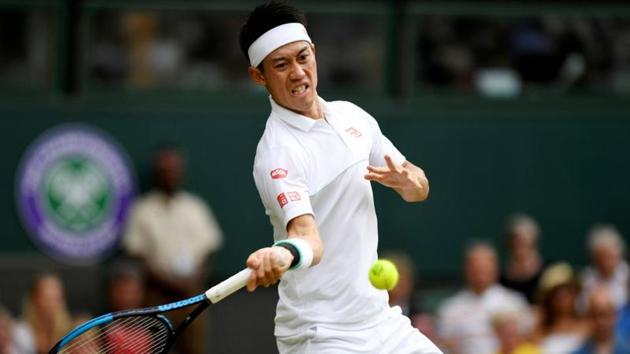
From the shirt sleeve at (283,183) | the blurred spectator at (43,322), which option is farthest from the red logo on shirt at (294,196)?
the blurred spectator at (43,322)

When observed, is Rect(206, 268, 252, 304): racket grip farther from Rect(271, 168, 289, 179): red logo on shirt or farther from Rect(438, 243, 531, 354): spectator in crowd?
Rect(438, 243, 531, 354): spectator in crowd

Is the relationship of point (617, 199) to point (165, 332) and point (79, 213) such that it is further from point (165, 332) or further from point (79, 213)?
point (165, 332)

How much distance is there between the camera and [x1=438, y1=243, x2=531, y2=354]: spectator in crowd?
11.2 meters

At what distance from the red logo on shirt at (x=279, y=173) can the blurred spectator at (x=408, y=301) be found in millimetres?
4442

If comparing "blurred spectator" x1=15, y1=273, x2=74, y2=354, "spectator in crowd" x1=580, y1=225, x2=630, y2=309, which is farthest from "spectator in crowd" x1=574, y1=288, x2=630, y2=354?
"blurred spectator" x1=15, y1=273, x2=74, y2=354

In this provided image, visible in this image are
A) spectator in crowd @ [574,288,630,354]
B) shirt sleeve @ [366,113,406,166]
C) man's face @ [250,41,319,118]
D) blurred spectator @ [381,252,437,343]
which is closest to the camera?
man's face @ [250,41,319,118]

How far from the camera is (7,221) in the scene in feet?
40.9

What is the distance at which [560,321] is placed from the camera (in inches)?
441

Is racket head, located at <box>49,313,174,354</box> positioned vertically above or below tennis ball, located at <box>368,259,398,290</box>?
below

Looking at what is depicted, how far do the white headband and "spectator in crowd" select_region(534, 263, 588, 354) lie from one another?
488 cm

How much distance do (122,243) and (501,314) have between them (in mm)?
3168

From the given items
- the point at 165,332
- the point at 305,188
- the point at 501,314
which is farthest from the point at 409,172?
the point at 501,314

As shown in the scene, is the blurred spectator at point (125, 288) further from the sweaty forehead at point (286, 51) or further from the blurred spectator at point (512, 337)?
the sweaty forehead at point (286, 51)

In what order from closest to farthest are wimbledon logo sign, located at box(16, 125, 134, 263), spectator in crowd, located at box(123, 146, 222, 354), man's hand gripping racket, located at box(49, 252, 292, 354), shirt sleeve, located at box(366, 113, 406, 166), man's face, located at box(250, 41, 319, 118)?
man's hand gripping racket, located at box(49, 252, 292, 354) → man's face, located at box(250, 41, 319, 118) → shirt sleeve, located at box(366, 113, 406, 166) → spectator in crowd, located at box(123, 146, 222, 354) → wimbledon logo sign, located at box(16, 125, 134, 263)
